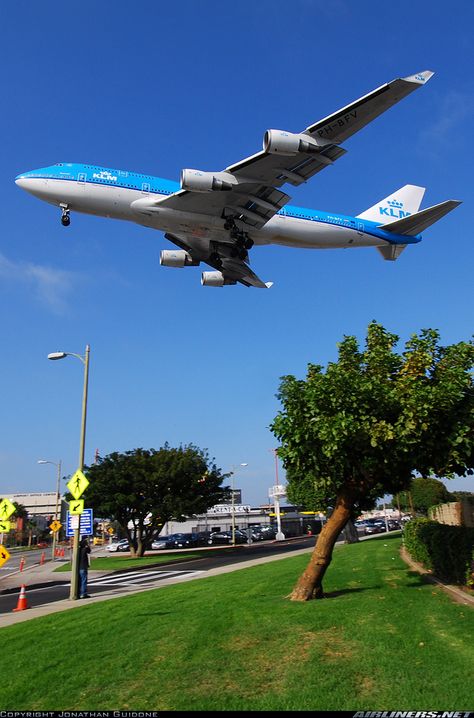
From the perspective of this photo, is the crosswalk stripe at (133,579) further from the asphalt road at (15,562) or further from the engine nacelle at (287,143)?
the engine nacelle at (287,143)

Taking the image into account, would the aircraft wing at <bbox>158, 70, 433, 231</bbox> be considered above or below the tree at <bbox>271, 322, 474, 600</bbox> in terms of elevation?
above

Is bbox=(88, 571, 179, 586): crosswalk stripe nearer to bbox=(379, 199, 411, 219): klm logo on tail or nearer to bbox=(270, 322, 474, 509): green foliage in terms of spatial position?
bbox=(270, 322, 474, 509): green foliage

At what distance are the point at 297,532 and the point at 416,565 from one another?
4659 cm

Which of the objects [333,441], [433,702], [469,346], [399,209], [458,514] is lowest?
[433,702]

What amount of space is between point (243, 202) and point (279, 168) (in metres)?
2.29

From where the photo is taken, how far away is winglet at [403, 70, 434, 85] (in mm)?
17094

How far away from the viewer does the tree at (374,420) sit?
33.3ft

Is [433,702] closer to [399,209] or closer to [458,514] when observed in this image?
[458,514]

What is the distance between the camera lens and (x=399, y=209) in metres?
33.1

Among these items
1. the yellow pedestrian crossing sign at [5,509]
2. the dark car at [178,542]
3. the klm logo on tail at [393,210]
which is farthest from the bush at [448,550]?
the dark car at [178,542]

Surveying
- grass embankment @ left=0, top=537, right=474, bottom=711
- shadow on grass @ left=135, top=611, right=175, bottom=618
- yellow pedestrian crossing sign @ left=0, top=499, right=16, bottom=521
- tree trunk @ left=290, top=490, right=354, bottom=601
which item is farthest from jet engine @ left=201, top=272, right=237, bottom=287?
shadow on grass @ left=135, top=611, right=175, bottom=618

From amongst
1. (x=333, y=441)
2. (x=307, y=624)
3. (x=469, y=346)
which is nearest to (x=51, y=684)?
(x=307, y=624)

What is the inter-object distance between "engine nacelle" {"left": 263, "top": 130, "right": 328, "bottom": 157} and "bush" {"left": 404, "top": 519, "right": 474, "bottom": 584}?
502 inches

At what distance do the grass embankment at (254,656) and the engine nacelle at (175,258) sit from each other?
18.8 m
